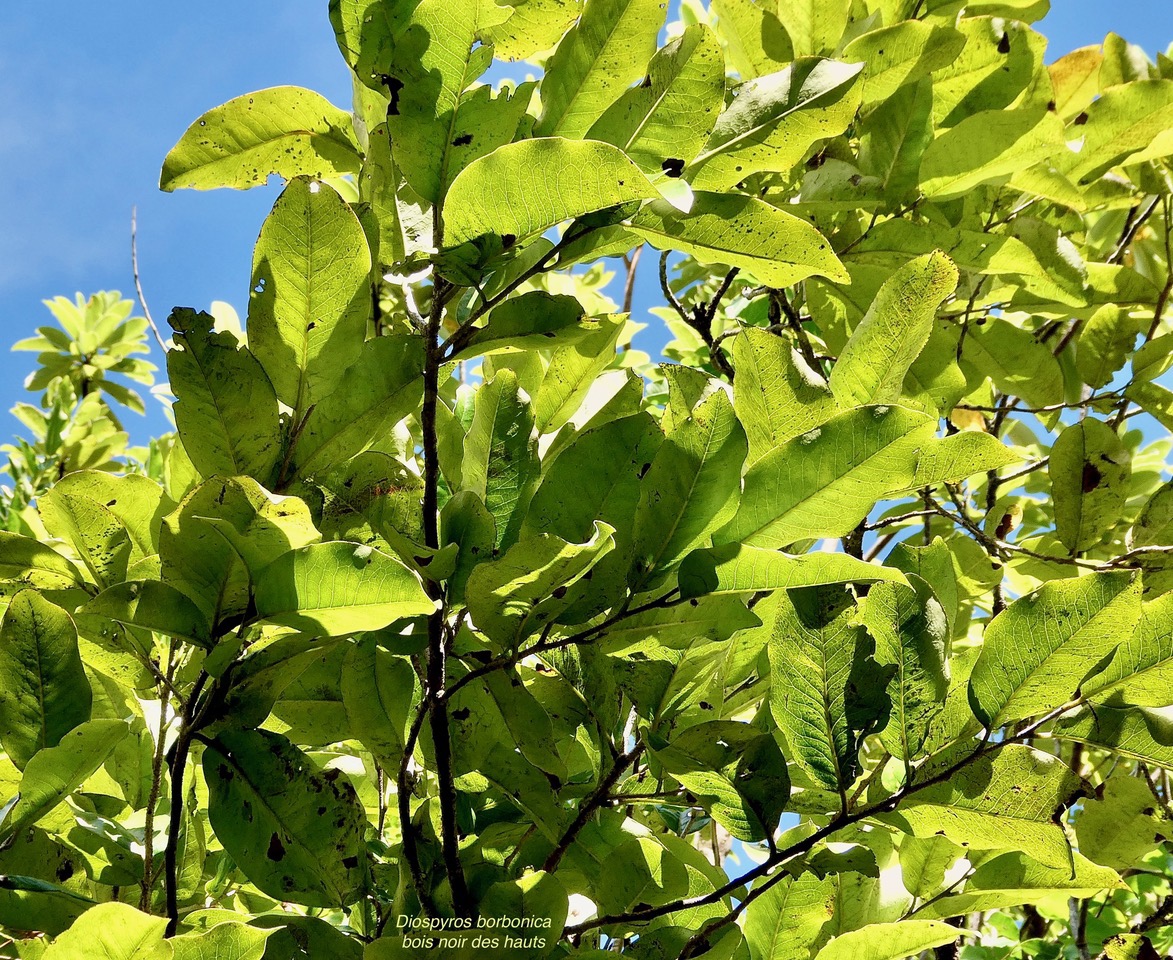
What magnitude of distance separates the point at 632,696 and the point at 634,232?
41 centimetres

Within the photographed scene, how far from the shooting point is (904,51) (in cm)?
120

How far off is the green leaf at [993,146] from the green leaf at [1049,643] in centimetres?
72

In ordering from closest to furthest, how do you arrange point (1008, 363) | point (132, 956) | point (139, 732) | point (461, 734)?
1. point (132, 956)
2. point (461, 734)
3. point (139, 732)
4. point (1008, 363)

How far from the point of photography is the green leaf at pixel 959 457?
703 millimetres

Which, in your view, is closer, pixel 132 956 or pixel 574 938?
pixel 132 956

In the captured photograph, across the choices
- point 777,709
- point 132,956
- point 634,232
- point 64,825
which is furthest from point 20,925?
point 634,232

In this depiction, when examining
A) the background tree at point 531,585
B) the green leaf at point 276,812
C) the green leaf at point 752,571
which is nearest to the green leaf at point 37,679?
the background tree at point 531,585

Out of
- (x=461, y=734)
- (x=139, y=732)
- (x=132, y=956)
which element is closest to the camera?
(x=132, y=956)

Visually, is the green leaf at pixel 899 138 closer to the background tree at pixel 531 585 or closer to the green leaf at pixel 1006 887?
the background tree at pixel 531 585

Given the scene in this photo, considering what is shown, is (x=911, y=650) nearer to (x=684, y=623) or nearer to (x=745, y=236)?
(x=684, y=623)

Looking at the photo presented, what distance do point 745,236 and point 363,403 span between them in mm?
335

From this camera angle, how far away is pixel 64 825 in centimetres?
90

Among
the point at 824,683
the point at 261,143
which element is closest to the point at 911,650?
the point at 824,683

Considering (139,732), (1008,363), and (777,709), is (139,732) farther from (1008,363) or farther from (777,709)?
(1008,363)
